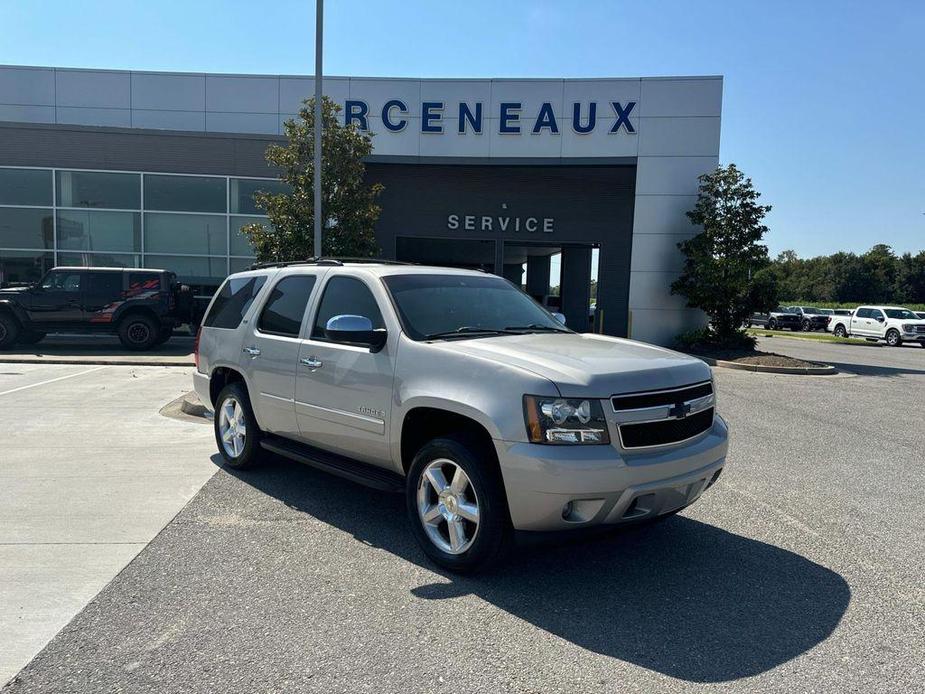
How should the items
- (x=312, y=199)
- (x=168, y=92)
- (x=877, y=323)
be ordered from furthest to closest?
(x=877, y=323) → (x=168, y=92) → (x=312, y=199)

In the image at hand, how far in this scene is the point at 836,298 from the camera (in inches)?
3445

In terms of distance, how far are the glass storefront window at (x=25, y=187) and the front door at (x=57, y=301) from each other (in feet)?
18.3

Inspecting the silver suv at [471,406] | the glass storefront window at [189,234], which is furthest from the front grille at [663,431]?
the glass storefront window at [189,234]

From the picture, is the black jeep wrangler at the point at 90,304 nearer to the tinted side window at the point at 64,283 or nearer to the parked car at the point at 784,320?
the tinted side window at the point at 64,283

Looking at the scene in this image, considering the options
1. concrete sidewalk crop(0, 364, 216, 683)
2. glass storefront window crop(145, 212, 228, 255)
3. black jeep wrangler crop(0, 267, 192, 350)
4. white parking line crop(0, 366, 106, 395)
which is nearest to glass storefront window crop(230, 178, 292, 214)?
glass storefront window crop(145, 212, 228, 255)

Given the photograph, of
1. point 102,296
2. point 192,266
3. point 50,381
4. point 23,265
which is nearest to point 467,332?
point 50,381

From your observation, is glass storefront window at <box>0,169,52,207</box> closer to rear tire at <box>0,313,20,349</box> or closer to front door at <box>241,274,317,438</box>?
rear tire at <box>0,313,20,349</box>

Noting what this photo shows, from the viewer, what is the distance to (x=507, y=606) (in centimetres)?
352

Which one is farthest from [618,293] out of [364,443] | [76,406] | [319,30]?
[364,443]

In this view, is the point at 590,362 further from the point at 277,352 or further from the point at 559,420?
the point at 277,352

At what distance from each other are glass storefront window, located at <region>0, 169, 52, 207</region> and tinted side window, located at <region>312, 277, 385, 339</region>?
763 inches

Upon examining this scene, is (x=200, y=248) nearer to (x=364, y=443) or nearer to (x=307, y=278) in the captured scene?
(x=307, y=278)

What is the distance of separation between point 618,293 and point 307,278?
61.5 ft

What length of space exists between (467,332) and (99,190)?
19944 millimetres
